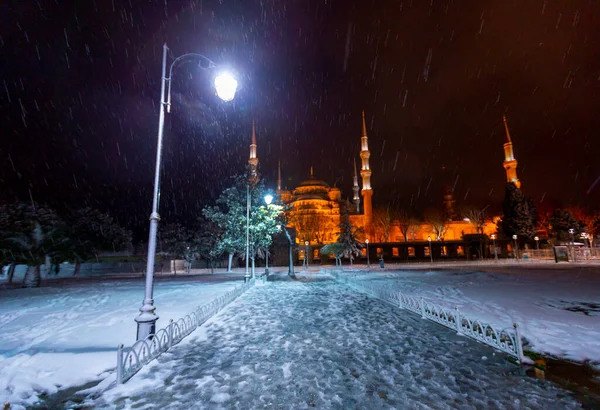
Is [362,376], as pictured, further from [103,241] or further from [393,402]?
[103,241]

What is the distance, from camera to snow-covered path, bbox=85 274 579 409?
4359 millimetres

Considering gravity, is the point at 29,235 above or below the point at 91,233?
below

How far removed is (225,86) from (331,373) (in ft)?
21.8

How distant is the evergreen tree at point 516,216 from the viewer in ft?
181

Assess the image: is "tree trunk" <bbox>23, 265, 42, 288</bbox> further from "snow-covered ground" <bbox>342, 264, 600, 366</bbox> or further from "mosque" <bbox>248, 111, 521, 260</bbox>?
"mosque" <bbox>248, 111, 521, 260</bbox>

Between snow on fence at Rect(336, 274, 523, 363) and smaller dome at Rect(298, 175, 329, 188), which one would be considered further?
smaller dome at Rect(298, 175, 329, 188)

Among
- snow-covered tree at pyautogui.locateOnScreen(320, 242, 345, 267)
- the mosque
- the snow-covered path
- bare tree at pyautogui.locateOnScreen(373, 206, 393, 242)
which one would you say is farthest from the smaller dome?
the snow-covered path

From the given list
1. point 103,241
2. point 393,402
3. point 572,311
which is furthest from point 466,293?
point 103,241

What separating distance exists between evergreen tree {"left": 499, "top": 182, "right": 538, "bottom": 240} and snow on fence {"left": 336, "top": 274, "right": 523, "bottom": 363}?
2087 inches

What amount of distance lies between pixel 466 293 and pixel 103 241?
3871cm

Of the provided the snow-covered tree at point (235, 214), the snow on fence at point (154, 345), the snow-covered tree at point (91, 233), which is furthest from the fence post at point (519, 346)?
the snow-covered tree at point (91, 233)

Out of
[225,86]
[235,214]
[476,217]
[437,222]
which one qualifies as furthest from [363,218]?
[225,86]

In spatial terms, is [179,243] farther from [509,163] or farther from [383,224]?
[509,163]

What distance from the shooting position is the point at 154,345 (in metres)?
6.41
